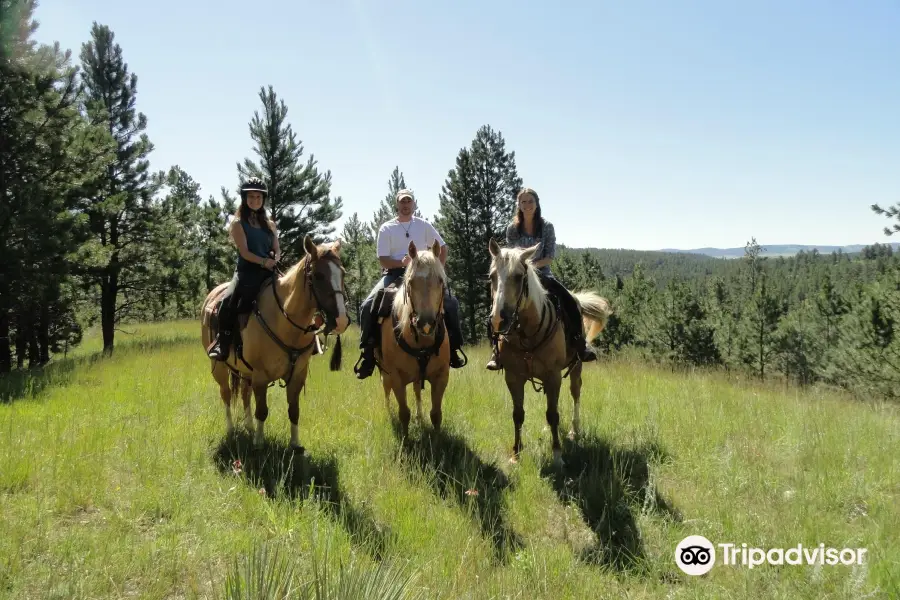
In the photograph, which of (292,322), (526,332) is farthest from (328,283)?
(526,332)

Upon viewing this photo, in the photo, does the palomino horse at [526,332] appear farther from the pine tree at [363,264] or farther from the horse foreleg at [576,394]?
the pine tree at [363,264]

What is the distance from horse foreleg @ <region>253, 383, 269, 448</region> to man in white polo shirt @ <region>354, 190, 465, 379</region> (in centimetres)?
117

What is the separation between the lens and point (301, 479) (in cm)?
458

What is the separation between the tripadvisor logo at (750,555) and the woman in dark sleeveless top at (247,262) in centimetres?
478

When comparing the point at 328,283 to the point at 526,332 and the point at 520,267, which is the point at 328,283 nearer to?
the point at 520,267

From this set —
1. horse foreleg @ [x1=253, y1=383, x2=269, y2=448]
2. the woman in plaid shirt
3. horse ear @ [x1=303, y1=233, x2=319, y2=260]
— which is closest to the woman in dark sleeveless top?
horse foreleg @ [x1=253, y1=383, x2=269, y2=448]

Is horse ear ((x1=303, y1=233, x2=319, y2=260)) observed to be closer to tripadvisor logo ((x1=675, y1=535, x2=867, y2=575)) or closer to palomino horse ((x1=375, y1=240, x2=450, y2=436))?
palomino horse ((x1=375, y1=240, x2=450, y2=436))

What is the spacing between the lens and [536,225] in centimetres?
577

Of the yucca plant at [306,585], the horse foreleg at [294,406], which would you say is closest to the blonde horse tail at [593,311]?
the horse foreleg at [294,406]

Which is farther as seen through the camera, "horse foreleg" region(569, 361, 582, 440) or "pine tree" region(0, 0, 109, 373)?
"pine tree" region(0, 0, 109, 373)

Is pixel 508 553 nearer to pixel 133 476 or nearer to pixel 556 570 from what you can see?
pixel 556 570

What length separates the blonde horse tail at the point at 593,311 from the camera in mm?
6621

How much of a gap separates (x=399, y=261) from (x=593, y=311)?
9.81 feet

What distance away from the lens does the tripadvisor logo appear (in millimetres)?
3137
